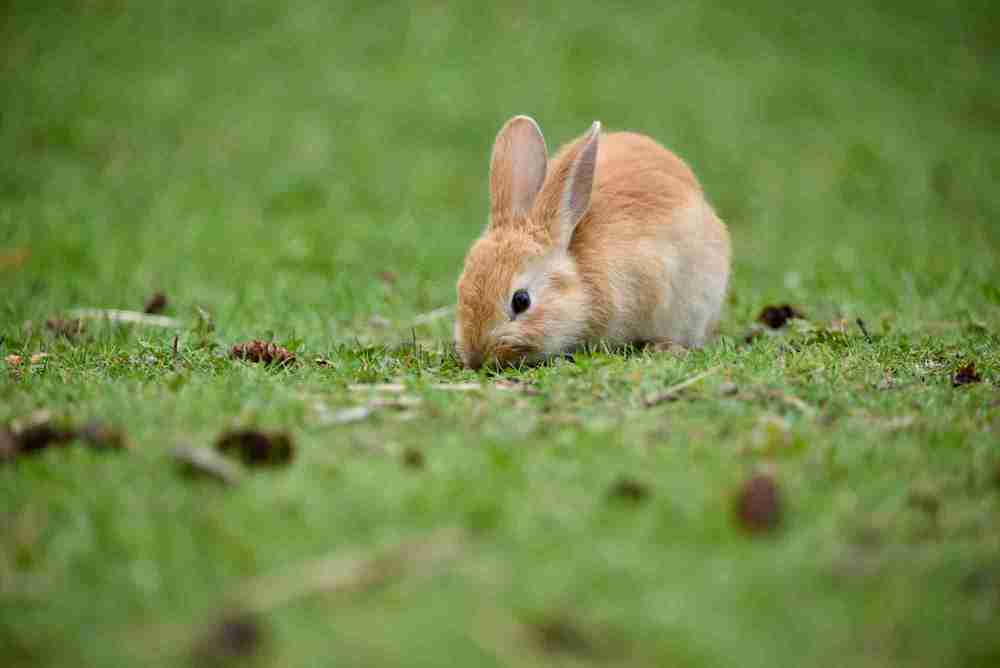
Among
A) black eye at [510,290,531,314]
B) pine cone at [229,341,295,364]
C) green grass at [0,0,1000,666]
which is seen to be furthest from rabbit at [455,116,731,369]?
pine cone at [229,341,295,364]

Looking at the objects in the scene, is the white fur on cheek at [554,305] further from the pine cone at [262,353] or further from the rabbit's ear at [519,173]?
the pine cone at [262,353]

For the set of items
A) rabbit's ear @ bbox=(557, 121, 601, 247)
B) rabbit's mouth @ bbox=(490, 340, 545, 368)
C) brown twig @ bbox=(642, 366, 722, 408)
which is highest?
rabbit's ear @ bbox=(557, 121, 601, 247)

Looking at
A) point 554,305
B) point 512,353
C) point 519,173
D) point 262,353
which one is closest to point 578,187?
point 519,173

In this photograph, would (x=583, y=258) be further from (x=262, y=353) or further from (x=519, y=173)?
(x=262, y=353)

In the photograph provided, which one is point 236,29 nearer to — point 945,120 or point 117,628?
point 945,120

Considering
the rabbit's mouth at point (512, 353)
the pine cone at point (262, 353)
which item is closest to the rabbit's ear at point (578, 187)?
the rabbit's mouth at point (512, 353)

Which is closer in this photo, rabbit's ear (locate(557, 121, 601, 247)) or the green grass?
the green grass

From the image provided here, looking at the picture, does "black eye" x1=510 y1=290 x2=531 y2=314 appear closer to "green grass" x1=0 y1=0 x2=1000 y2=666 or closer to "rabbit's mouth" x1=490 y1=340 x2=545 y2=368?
"rabbit's mouth" x1=490 y1=340 x2=545 y2=368
